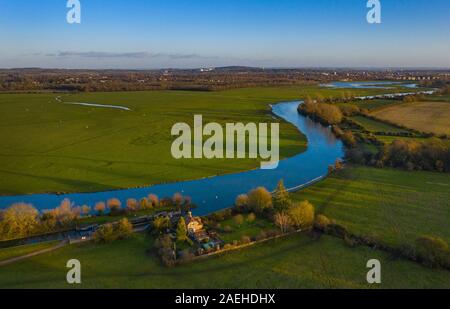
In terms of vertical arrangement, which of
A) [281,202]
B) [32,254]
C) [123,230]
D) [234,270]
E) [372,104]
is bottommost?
[234,270]

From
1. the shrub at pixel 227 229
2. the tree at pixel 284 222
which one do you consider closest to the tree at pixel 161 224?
the shrub at pixel 227 229

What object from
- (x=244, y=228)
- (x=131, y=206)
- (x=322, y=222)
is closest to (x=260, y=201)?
(x=244, y=228)

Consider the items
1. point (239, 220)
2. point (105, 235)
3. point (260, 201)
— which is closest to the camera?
point (105, 235)

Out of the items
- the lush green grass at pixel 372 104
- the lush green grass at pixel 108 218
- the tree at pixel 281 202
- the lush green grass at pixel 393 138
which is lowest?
the lush green grass at pixel 108 218

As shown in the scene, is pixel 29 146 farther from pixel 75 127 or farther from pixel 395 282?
pixel 395 282

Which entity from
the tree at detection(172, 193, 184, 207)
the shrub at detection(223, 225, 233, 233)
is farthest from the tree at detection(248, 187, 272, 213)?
the tree at detection(172, 193, 184, 207)

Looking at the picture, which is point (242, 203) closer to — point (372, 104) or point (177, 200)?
point (177, 200)

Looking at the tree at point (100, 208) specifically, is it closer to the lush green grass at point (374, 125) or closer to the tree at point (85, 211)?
the tree at point (85, 211)

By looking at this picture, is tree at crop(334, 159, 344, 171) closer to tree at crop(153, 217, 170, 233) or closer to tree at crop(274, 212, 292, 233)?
tree at crop(274, 212, 292, 233)
